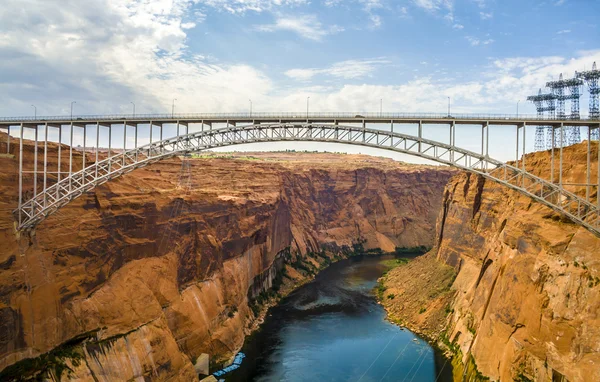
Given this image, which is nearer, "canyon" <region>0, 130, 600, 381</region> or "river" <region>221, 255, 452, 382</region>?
"canyon" <region>0, 130, 600, 381</region>

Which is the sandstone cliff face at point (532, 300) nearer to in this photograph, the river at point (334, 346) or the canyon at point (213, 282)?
the canyon at point (213, 282)

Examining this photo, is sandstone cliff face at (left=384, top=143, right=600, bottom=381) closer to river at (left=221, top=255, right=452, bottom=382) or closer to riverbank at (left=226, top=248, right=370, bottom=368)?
river at (left=221, top=255, right=452, bottom=382)

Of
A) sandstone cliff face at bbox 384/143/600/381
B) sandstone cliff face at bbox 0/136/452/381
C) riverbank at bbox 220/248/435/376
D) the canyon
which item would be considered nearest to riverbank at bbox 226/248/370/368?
riverbank at bbox 220/248/435/376

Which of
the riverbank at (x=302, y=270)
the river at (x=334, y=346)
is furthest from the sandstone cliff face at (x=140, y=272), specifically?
the river at (x=334, y=346)

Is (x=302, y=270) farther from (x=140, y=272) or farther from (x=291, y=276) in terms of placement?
(x=140, y=272)

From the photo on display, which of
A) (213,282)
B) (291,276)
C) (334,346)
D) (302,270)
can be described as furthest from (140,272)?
(302,270)

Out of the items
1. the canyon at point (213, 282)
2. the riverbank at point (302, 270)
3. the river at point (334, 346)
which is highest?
the canyon at point (213, 282)

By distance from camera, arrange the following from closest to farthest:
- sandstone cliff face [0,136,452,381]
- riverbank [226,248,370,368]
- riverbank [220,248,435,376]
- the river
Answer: sandstone cliff face [0,136,452,381] < the river < riverbank [226,248,370,368] < riverbank [220,248,435,376]
